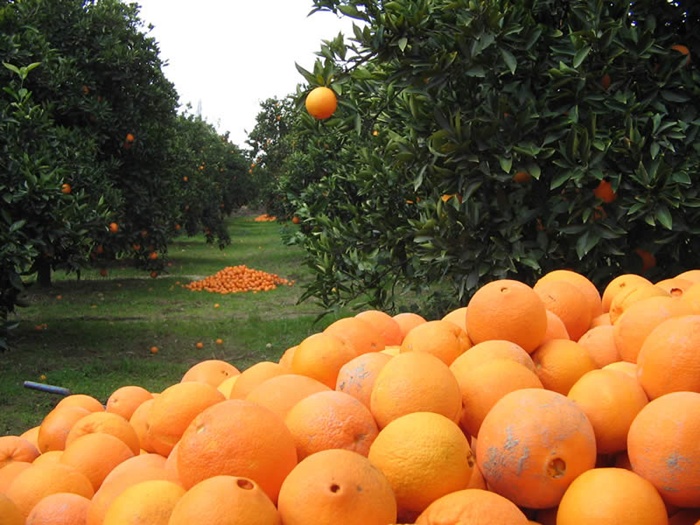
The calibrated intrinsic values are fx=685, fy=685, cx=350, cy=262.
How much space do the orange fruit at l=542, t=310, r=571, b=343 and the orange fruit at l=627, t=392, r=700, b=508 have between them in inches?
23.5

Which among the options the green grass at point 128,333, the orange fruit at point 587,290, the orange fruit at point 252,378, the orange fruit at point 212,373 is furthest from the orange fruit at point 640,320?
the green grass at point 128,333

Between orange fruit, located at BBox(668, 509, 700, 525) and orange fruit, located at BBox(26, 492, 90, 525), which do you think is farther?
orange fruit, located at BBox(26, 492, 90, 525)

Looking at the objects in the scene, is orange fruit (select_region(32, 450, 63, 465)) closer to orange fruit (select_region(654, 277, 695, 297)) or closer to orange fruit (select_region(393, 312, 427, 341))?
orange fruit (select_region(393, 312, 427, 341))

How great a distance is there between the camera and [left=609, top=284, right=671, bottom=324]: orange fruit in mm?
2211

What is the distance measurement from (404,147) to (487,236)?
719 mm

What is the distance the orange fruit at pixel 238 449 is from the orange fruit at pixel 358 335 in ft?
2.37

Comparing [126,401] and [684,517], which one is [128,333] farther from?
[684,517]

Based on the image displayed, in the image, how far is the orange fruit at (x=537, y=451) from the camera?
1.44 meters

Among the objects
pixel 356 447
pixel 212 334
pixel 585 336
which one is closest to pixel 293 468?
pixel 356 447

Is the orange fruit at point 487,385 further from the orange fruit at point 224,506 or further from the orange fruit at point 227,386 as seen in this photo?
the orange fruit at point 227,386

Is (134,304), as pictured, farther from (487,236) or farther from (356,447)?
(356,447)

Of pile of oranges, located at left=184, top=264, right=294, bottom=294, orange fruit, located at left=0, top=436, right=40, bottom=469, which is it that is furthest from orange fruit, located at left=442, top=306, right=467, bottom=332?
pile of oranges, located at left=184, top=264, right=294, bottom=294

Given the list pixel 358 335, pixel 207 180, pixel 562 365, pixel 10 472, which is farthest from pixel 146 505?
pixel 207 180

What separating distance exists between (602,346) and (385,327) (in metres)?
0.77
